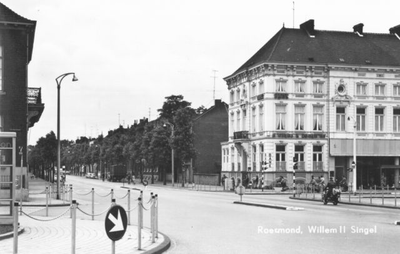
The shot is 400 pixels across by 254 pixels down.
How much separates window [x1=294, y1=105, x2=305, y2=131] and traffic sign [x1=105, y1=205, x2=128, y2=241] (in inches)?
2185

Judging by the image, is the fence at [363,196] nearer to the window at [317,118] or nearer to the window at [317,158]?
the window at [317,158]

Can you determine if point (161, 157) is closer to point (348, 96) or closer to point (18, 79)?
point (348, 96)

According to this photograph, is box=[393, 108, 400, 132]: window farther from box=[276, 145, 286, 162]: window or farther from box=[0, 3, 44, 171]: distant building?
box=[0, 3, 44, 171]: distant building

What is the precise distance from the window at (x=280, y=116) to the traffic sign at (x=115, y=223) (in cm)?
5468

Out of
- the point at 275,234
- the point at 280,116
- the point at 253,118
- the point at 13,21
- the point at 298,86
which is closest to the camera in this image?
the point at 275,234

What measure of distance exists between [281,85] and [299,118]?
4.08 meters

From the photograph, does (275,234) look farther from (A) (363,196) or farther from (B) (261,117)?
(B) (261,117)

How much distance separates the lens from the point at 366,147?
66.7 m

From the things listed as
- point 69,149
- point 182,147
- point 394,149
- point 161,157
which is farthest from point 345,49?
point 69,149

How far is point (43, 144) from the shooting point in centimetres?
7725

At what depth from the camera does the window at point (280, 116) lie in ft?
212

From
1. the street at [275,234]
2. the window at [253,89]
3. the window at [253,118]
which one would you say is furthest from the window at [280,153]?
the street at [275,234]

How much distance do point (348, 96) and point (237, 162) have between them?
15052 millimetres

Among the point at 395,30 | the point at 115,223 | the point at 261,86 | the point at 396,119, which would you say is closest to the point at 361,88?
the point at 396,119
